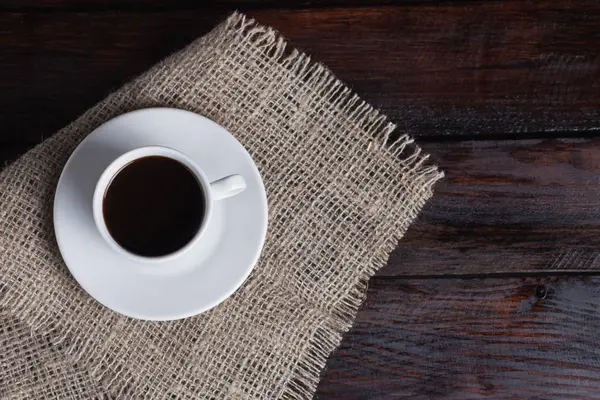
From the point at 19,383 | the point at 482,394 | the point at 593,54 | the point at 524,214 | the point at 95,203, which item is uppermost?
the point at 593,54

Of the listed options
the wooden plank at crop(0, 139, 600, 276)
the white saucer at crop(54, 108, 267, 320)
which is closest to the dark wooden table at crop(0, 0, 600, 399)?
the wooden plank at crop(0, 139, 600, 276)

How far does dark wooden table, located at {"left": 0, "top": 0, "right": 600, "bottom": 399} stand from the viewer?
85 cm

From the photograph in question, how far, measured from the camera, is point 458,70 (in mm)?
863

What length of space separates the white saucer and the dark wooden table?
16 centimetres

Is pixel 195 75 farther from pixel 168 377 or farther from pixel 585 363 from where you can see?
pixel 585 363

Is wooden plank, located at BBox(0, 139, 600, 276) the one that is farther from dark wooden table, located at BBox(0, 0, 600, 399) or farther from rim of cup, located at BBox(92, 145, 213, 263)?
rim of cup, located at BBox(92, 145, 213, 263)

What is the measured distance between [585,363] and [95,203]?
0.66 meters

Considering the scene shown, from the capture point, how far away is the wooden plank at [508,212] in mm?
859

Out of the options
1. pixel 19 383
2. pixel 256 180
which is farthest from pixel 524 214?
pixel 19 383

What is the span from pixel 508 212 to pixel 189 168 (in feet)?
1.42

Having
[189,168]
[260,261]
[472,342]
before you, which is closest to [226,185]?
[189,168]

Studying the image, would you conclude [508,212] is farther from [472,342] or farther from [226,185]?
[226,185]

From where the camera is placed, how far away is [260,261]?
81 cm

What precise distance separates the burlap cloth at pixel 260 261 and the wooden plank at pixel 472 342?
6 centimetres
